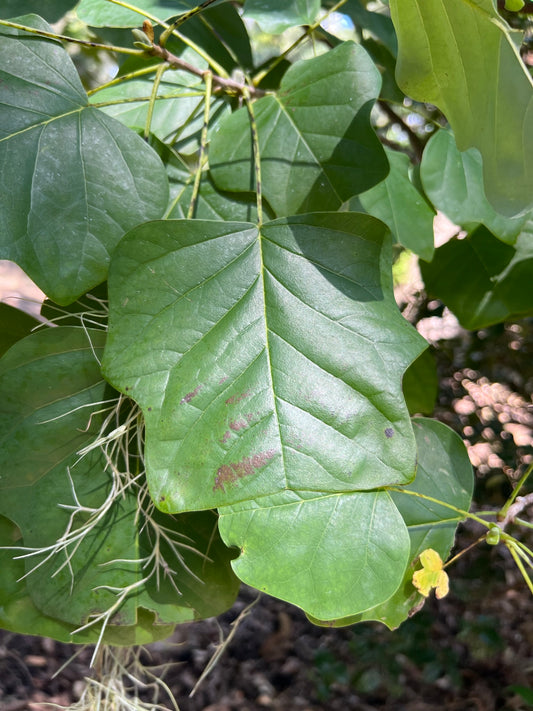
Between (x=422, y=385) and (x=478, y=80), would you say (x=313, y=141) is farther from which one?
(x=422, y=385)

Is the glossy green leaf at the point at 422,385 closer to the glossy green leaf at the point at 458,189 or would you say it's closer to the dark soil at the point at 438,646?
the glossy green leaf at the point at 458,189

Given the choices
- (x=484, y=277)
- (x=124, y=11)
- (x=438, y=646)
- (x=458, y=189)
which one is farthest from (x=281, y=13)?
(x=438, y=646)

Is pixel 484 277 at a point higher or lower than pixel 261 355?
lower

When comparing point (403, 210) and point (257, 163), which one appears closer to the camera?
point (257, 163)

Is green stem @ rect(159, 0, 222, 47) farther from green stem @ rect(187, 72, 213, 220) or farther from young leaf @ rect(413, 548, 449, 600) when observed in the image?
young leaf @ rect(413, 548, 449, 600)

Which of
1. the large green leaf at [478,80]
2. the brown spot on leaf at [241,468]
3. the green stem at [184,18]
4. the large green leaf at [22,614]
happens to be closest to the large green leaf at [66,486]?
the large green leaf at [22,614]

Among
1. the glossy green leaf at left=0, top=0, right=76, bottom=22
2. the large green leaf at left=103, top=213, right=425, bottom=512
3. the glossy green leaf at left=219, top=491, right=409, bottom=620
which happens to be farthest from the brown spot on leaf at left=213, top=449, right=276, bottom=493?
the glossy green leaf at left=0, top=0, right=76, bottom=22

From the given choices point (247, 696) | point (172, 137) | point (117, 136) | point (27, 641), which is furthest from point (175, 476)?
point (27, 641)
